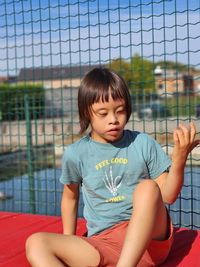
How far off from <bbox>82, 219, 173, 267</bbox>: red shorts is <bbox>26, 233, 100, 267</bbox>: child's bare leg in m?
0.03

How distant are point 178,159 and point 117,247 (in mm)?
350

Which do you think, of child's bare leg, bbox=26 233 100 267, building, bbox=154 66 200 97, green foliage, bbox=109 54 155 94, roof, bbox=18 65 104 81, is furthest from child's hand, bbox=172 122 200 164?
roof, bbox=18 65 104 81

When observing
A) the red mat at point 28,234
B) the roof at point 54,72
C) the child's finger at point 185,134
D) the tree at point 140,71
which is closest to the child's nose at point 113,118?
the child's finger at point 185,134

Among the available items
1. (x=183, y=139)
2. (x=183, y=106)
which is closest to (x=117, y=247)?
(x=183, y=139)

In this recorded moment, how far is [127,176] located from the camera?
1.60 m

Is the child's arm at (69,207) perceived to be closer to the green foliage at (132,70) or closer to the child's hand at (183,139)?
the child's hand at (183,139)

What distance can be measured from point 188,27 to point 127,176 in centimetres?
124

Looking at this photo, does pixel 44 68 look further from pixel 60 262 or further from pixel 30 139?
pixel 60 262

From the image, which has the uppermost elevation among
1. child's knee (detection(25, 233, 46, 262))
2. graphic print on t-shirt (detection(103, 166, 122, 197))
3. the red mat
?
graphic print on t-shirt (detection(103, 166, 122, 197))

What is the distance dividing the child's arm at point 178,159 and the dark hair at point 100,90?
23 cm

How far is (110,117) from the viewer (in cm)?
154

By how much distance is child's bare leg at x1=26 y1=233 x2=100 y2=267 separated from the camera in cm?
139

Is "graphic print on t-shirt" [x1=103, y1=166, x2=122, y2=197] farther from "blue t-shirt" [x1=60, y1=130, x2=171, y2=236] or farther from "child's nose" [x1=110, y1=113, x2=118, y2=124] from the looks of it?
"child's nose" [x1=110, y1=113, x2=118, y2=124]

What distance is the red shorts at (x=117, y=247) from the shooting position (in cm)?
148
